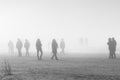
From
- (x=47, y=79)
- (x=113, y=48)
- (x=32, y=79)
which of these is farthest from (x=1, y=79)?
(x=113, y=48)

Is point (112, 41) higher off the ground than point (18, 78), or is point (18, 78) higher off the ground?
point (112, 41)

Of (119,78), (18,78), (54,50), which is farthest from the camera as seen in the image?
(54,50)

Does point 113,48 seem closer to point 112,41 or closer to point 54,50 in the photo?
point 112,41

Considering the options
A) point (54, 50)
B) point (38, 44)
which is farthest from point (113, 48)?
point (38, 44)

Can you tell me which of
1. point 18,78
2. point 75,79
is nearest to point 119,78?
point 75,79

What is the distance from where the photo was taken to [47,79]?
13.8 meters

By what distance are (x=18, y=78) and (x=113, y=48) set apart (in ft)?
74.8

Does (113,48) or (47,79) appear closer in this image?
(47,79)

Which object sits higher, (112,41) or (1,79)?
(112,41)

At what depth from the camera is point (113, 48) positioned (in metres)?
34.4

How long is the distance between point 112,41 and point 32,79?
22884 mm

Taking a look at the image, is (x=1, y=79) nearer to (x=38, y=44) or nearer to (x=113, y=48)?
(x=38, y=44)

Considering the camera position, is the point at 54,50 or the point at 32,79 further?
the point at 54,50

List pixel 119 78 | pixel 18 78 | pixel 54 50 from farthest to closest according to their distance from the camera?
pixel 54 50 < pixel 18 78 < pixel 119 78
